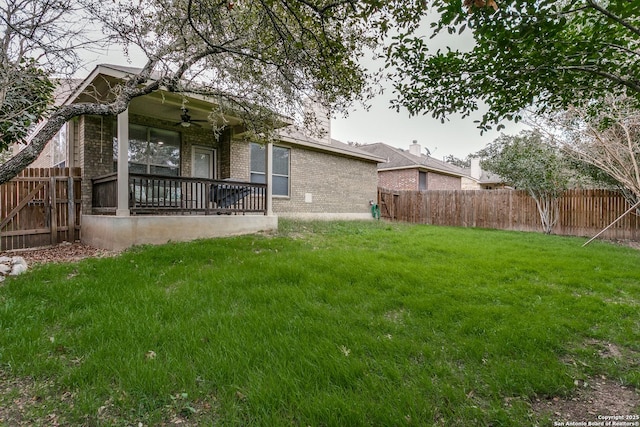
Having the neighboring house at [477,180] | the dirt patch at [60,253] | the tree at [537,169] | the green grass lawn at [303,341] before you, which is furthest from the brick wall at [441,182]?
the dirt patch at [60,253]

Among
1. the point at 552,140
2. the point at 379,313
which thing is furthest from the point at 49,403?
the point at 552,140

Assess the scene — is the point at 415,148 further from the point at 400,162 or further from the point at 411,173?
the point at 411,173

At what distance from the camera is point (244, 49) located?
17.4ft

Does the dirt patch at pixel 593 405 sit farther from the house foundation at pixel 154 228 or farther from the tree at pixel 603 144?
the tree at pixel 603 144

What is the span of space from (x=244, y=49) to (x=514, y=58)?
4.28m

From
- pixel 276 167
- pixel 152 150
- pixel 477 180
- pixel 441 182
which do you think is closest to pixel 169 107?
pixel 152 150

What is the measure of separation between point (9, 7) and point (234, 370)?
5.75 m

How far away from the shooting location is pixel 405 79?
3.49 m

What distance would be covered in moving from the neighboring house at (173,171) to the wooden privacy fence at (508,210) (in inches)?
220

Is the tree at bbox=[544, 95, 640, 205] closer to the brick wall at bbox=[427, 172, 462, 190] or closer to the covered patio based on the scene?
the covered patio

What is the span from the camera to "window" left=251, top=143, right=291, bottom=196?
10.9 meters

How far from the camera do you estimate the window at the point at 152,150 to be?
8742mm

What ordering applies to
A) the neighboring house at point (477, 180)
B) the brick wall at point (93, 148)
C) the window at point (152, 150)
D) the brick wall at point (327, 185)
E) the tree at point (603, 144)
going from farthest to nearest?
the neighboring house at point (477, 180) < the brick wall at point (327, 185) < the window at point (152, 150) < the tree at point (603, 144) < the brick wall at point (93, 148)

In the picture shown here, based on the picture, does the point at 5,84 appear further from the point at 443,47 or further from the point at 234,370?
the point at 443,47
